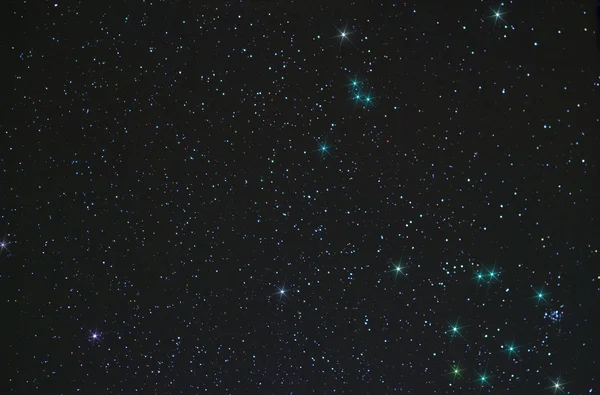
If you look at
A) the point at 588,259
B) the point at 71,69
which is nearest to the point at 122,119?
the point at 71,69

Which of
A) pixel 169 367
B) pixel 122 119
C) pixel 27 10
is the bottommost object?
pixel 169 367

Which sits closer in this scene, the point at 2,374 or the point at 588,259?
the point at 588,259

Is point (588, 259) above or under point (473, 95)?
under

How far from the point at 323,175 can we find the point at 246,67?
16 centimetres

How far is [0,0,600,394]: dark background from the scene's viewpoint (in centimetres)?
62

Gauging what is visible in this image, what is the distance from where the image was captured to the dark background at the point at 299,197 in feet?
2.03

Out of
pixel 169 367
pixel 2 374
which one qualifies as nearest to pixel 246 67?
pixel 169 367

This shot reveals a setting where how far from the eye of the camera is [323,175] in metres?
0.65

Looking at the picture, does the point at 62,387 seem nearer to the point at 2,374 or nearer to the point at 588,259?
the point at 2,374

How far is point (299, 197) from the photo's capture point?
651 millimetres

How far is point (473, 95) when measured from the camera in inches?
24.5

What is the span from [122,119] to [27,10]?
20 cm

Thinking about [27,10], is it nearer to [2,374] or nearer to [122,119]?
[122,119]

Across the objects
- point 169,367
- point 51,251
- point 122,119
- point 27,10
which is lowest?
point 169,367
